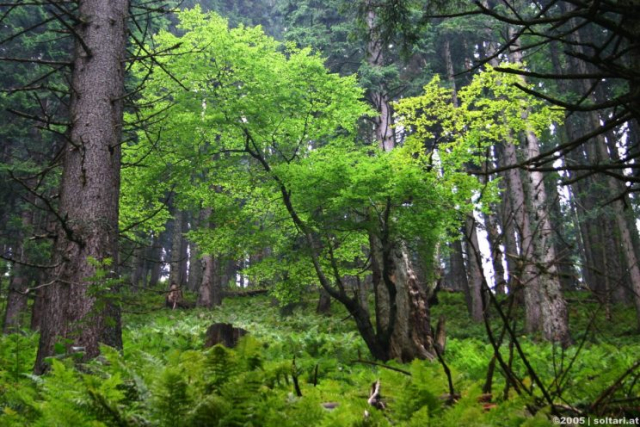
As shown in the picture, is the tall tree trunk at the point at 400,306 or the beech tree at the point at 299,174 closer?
the tall tree trunk at the point at 400,306

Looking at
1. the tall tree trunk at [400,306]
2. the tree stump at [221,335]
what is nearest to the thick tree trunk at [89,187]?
the tree stump at [221,335]

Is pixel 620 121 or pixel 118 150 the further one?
pixel 118 150

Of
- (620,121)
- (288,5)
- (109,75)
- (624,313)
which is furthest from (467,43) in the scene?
(620,121)

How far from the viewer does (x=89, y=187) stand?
14.6ft

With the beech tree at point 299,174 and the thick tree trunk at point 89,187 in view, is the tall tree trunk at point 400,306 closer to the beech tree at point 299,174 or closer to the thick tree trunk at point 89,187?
the beech tree at point 299,174

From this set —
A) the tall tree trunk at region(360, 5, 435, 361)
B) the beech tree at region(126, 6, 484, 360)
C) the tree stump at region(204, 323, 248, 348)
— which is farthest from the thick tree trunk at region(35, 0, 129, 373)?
the tall tree trunk at region(360, 5, 435, 361)

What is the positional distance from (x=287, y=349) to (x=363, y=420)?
660cm

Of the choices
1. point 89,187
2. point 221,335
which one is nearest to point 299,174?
point 221,335

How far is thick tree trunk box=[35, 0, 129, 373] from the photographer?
401cm

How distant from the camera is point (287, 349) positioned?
8156 mm

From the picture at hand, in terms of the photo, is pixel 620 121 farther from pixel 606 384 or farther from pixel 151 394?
pixel 151 394

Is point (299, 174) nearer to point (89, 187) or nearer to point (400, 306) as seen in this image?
point (400, 306)

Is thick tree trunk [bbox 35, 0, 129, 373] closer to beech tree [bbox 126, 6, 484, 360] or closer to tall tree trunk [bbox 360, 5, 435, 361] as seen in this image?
beech tree [bbox 126, 6, 484, 360]

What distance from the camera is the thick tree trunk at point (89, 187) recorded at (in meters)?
4.01
